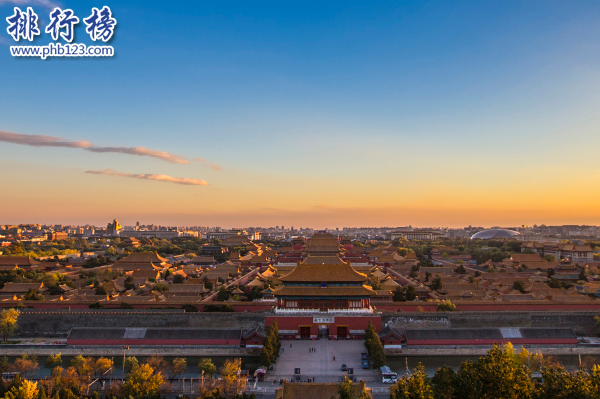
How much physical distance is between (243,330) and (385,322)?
→ 9.47m

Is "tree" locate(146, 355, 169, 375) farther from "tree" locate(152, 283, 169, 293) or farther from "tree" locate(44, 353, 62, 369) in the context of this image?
"tree" locate(152, 283, 169, 293)

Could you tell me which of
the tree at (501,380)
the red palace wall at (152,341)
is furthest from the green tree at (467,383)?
the red palace wall at (152,341)

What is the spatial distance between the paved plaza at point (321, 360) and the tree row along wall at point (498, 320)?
384cm

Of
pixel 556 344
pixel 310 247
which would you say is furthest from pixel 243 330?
pixel 310 247

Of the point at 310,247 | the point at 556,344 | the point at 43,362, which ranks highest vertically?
the point at 310,247

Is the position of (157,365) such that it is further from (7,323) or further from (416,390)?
(7,323)

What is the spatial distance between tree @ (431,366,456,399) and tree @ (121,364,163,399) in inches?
434

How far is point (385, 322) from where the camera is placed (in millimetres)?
29344

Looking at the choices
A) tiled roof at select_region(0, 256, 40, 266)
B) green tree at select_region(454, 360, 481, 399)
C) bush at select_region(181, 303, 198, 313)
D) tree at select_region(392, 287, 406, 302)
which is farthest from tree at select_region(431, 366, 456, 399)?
tiled roof at select_region(0, 256, 40, 266)

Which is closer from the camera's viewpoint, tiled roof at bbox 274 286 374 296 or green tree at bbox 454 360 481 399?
green tree at bbox 454 360 481 399

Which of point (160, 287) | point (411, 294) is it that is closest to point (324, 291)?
point (411, 294)

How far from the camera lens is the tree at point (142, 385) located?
17.6m

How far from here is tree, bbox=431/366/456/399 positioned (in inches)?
600

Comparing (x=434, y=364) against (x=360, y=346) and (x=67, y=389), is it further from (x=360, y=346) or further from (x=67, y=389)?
(x=67, y=389)
